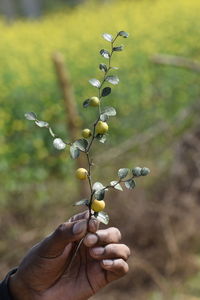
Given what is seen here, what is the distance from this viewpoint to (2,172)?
585 cm

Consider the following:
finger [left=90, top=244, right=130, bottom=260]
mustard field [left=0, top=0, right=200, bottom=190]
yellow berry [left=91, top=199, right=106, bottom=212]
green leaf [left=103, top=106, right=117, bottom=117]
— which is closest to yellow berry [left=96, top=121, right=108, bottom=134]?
green leaf [left=103, top=106, right=117, bottom=117]

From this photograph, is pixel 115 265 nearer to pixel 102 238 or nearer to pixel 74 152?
pixel 102 238

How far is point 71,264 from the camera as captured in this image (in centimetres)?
171

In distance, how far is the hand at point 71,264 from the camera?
1562mm

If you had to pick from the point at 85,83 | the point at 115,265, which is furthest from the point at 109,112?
the point at 85,83

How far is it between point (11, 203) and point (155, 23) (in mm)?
4701

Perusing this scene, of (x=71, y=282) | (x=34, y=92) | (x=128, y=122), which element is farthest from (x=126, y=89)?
(x=71, y=282)

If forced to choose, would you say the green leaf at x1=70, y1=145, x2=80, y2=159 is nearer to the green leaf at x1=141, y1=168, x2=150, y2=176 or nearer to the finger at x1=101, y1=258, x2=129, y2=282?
the green leaf at x1=141, y1=168, x2=150, y2=176

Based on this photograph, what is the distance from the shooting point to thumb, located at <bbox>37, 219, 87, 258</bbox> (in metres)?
1.54

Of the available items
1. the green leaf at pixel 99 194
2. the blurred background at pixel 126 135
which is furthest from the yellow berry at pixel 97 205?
the blurred background at pixel 126 135

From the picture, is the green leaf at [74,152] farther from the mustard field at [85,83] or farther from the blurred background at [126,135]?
the mustard field at [85,83]

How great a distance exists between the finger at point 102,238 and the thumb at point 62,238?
2cm

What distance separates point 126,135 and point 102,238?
5405 mm

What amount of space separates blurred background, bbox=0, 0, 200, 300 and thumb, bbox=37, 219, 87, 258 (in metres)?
2.66
